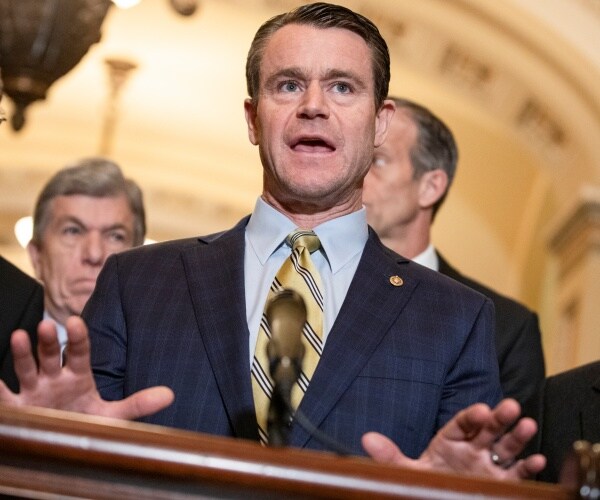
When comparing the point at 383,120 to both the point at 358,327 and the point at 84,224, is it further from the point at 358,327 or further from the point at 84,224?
the point at 84,224

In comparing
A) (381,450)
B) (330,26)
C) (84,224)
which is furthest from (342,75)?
(84,224)

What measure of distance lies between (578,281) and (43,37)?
22.2 feet

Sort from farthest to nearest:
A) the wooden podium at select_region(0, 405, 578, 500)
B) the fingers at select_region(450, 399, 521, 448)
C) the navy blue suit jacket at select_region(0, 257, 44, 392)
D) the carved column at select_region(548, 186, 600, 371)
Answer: the carved column at select_region(548, 186, 600, 371) < the navy blue suit jacket at select_region(0, 257, 44, 392) < the fingers at select_region(450, 399, 521, 448) < the wooden podium at select_region(0, 405, 578, 500)

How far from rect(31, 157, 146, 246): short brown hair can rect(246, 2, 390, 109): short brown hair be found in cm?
176

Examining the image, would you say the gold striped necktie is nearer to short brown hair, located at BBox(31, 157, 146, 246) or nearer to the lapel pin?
the lapel pin

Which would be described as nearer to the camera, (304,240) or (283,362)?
(283,362)

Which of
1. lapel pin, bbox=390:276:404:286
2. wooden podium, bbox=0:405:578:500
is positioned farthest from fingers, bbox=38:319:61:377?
lapel pin, bbox=390:276:404:286

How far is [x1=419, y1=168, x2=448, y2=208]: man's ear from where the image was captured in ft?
16.5

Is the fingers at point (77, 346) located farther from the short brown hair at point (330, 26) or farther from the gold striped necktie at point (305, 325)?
the short brown hair at point (330, 26)

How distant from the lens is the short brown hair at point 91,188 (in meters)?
4.74

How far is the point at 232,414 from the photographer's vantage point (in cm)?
257

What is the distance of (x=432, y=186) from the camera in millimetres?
5062

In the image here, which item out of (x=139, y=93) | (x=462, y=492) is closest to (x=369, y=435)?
(x=462, y=492)

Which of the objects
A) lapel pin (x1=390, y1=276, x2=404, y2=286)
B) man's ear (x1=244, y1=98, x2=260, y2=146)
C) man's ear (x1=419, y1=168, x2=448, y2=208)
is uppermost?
man's ear (x1=244, y1=98, x2=260, y2=146)
